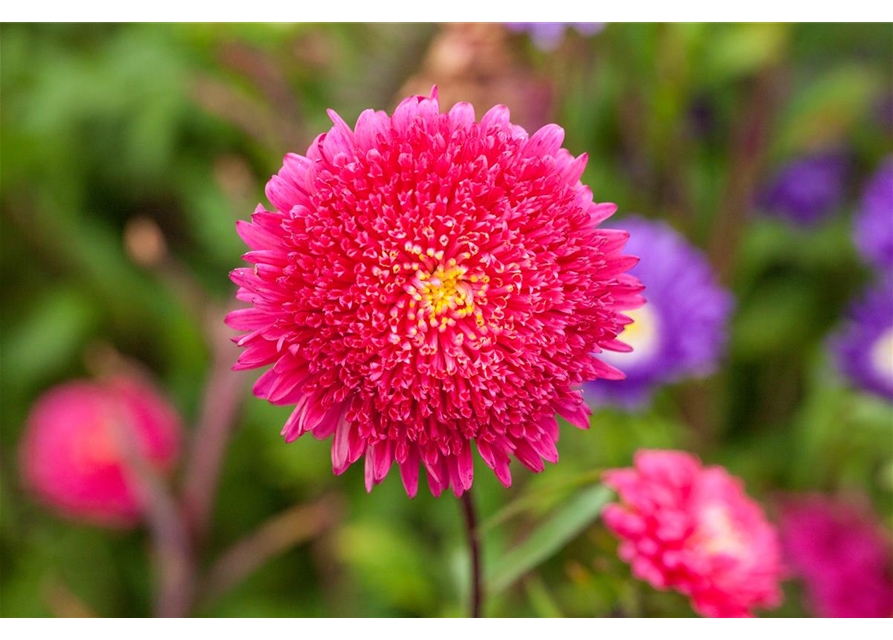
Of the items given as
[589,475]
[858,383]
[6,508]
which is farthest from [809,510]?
[6,508]

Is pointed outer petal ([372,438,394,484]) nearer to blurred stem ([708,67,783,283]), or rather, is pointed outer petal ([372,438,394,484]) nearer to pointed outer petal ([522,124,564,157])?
pointed outer petal ([522,124,564,157])

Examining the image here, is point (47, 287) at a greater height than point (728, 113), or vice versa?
point (728, 113)

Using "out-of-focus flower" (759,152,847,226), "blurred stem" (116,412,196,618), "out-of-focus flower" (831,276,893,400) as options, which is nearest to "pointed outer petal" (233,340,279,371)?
"blurred stem" (116,412,196,618)

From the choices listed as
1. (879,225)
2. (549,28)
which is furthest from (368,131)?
(879,225)

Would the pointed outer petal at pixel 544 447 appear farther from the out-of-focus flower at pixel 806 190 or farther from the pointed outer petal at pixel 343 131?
the out-of-focus flower at pixel 806 190

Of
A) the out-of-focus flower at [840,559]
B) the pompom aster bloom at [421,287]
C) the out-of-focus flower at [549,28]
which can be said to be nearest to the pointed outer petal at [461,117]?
the pompom aster bloom at [421,287]

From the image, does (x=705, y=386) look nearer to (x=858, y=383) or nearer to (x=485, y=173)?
(x=858, y=383)

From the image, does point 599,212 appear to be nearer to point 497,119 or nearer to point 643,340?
point 497,119
